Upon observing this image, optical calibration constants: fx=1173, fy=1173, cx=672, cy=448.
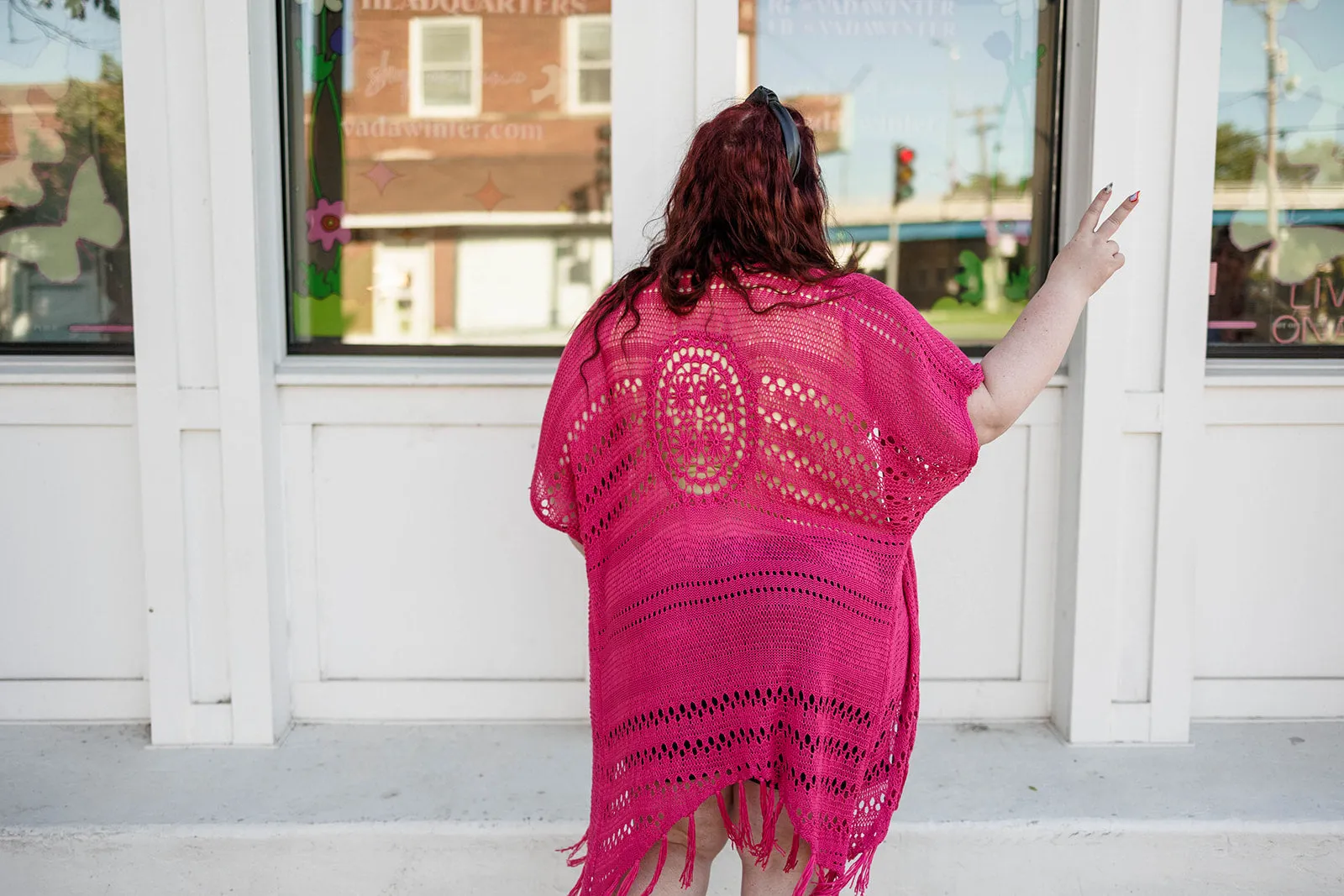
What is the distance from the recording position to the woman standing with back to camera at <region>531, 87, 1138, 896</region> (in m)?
1.79

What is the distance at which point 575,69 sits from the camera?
3.48m

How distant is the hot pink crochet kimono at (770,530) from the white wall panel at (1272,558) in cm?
190

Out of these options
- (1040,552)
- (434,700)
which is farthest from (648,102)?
(434,700)

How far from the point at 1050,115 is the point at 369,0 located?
202 cm

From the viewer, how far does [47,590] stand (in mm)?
3373

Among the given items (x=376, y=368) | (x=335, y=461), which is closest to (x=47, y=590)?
(x=335, y=461)

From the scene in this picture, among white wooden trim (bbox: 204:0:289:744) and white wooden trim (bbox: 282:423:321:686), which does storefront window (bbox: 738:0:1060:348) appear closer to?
white wooden trim (bbox: 204:0:289:744)

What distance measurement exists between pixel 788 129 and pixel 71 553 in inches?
101

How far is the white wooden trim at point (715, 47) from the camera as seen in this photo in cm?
302

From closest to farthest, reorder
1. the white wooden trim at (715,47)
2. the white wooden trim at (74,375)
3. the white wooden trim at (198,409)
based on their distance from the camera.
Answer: the white wooden trim at (715,47)
the white wooden trim at (198,409)
the white wooden trim at (74,375)

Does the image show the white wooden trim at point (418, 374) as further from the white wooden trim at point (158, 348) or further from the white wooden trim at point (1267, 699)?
the white wooden trim at point (1267, 699)

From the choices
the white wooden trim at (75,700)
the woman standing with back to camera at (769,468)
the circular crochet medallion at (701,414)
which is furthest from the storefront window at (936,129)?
the white wooden trim at (75,700)

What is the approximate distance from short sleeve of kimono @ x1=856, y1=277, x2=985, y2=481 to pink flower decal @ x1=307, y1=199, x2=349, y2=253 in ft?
7.04

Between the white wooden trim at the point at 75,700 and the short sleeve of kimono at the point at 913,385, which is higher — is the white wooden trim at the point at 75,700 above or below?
below
